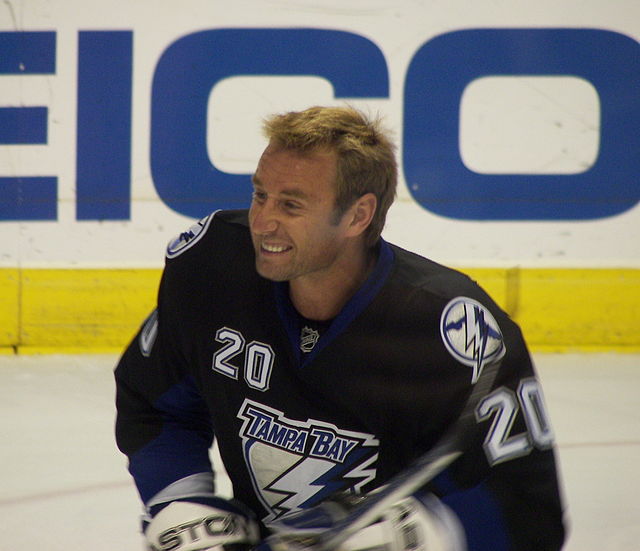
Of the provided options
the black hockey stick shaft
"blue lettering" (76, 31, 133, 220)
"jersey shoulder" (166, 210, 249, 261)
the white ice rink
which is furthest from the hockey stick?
"blue lettering" (76, 31, 133, 220)

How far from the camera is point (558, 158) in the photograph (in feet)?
12.9

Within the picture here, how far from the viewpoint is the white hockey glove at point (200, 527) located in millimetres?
1476

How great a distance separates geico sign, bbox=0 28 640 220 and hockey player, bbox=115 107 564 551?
7.43ft

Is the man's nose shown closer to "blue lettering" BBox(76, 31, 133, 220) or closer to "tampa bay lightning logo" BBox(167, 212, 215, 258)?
"tampa bay lightning logo" BBox(167, 212, 215, 258)

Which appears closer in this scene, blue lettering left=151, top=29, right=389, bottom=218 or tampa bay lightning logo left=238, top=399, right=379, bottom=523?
tampa bay lightning logo left=238, top=399, right=379, bottom=523

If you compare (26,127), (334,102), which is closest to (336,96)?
(334,102)

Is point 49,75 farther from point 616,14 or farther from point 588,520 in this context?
point 588,520

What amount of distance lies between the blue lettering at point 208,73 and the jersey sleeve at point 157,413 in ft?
7.30

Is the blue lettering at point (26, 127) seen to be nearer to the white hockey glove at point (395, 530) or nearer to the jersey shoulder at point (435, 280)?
the jersey shoulder at point (435, 280)

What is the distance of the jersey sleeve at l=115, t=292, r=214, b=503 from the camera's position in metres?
1.61

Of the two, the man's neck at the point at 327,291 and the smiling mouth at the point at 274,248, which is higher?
the smiling mouth at the point at 274,248

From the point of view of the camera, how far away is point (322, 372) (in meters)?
1.49

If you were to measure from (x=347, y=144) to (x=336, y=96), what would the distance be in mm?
2406

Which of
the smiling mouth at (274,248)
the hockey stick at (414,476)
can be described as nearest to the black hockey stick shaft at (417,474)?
the hockey stick at (414,476)
